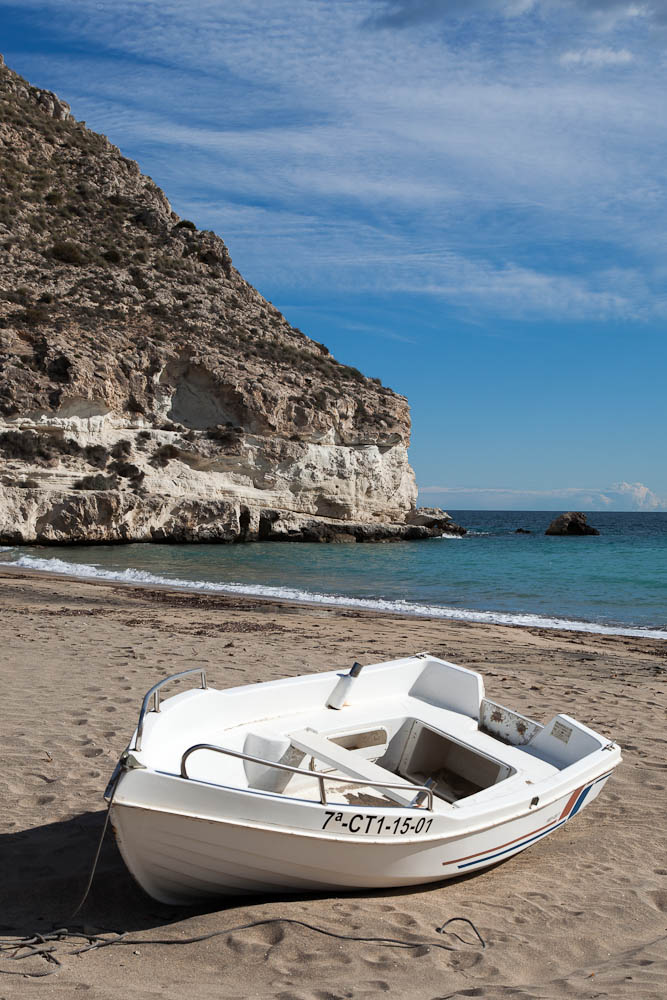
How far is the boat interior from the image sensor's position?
499 centimetres

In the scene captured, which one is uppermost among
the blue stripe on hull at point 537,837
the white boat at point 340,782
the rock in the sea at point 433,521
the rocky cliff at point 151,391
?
the rocky cliff at point 151,391

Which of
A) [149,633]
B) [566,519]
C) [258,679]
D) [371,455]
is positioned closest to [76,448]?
[371,455]

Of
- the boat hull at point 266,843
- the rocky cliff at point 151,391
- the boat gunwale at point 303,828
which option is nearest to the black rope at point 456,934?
the boat hull at point 266,843

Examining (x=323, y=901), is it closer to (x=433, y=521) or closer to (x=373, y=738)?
(x=373, y=738)

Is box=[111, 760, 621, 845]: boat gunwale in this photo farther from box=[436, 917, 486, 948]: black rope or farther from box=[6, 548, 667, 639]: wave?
box=[6, 548, 667, 639]: wave

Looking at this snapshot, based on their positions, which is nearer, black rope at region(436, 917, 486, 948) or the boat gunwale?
the boat gunwale

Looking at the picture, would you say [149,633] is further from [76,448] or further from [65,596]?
[76,448]

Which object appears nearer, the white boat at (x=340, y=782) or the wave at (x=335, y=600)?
the white boat at (x=340, y=782)

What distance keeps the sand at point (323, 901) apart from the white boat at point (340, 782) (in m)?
0.23

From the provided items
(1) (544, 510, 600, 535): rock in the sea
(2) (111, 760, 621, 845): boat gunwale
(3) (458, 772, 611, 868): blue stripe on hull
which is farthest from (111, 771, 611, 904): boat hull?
(1) (544, 510, 600, 535): rock in the sea

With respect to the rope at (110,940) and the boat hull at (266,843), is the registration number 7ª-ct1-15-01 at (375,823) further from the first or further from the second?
the rope at (110,940)

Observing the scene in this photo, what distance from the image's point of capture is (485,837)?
461cm

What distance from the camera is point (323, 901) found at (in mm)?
4281

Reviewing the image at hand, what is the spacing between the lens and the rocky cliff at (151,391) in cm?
3641
